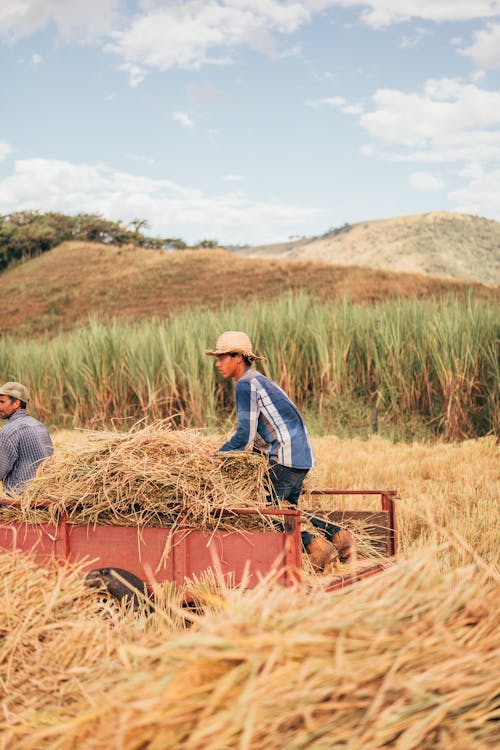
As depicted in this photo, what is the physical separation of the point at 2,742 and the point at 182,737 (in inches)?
22.4

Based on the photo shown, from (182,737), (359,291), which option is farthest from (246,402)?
(359,291)

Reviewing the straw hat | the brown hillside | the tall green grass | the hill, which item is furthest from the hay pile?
the hill

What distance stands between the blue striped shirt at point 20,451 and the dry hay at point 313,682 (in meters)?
3.89

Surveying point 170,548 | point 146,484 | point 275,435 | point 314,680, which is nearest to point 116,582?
point 170,548

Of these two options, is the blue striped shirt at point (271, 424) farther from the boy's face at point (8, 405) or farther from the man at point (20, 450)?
the boy's face at point (8, 405)

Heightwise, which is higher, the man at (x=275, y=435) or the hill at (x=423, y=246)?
the hill at (x=423, y=246)

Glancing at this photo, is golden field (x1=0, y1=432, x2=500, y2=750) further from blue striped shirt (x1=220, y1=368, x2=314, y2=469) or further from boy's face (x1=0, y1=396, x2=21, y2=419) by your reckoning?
boy's face (x1=0, y1=396, x2=21, y2=419)

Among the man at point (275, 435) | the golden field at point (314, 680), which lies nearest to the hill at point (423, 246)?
the man at point (275, 435)

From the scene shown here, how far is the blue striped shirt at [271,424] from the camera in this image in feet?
16.2

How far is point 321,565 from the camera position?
4738 mm

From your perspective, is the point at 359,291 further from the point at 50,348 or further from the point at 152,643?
the point at 152,643

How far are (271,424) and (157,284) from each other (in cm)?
4327

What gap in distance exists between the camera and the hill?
9943 cm

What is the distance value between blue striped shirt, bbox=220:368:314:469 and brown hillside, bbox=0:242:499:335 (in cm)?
2952
